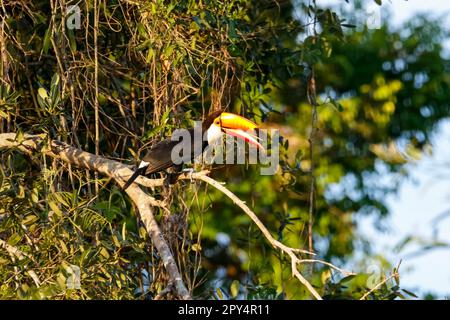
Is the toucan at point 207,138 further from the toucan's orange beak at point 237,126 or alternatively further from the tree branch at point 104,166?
the tree branch at point 104,166

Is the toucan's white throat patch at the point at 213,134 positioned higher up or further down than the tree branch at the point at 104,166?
higher up

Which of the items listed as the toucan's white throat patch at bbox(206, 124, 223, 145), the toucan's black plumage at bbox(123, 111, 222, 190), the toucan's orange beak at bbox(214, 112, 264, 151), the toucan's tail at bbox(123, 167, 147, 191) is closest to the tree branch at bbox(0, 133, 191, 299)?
the toucan's tail at bbox(123, 167, 147, 191)

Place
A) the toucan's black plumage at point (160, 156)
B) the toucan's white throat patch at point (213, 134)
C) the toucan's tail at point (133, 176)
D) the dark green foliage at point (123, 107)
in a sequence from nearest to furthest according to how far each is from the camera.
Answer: the dark green foliage at point (123, 107), the toucan's tail at point (133, 176), the toucan's black plumage at point (160, 156), the toucan's white throat patch at point (213, 134)

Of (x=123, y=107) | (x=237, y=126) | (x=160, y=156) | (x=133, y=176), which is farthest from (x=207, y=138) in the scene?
(x=133, y=176)

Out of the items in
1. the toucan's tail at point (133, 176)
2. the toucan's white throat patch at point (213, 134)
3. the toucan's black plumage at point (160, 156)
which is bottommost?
the toucan's tail at point (133, 176)

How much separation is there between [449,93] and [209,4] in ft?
17.6

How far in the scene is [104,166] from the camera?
3938 mm

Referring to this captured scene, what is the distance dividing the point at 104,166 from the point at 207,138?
2.44 feet

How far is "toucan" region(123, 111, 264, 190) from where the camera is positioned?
14.1 ft

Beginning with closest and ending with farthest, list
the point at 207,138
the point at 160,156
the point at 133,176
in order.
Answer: the point at 133,176, the point at 160,156, the point at 207,138

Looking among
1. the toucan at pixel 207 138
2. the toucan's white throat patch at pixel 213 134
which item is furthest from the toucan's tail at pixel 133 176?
the toucan's white throat patch at pixel 213 134

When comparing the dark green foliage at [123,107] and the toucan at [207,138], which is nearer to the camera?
the dark green foliage at [123,107]

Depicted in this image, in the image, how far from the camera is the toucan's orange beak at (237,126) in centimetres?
455

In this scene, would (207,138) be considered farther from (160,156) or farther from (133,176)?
(133,176)
